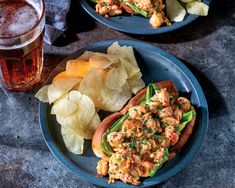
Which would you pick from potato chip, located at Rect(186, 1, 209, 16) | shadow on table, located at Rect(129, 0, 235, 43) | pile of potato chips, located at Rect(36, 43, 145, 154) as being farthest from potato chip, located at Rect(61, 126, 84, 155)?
potato chip, located at Rect(186, 1, 209, 16)

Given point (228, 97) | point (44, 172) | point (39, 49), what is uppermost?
point (39, 49)

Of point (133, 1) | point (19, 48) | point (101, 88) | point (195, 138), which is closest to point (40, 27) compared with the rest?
point (19, 48)

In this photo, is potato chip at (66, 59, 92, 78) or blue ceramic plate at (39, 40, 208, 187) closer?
blue ceramic plate at (39, 40, 208, 187)

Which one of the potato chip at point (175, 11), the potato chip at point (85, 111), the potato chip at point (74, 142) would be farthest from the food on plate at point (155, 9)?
the potato chip at point (74, 142)

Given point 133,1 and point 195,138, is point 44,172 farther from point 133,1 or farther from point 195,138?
point 133,1

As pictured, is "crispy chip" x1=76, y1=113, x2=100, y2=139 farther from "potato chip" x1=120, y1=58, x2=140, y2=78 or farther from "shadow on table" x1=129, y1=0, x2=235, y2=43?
"shadow on table" x1=129, y1=0, x2=235, y2=43

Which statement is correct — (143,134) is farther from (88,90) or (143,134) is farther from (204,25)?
(204,25)

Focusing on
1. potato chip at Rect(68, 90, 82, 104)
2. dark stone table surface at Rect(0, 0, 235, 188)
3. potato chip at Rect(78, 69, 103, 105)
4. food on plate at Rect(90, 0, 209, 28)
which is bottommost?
dark stone table surface at Rect(0, 0, 235, 188)
